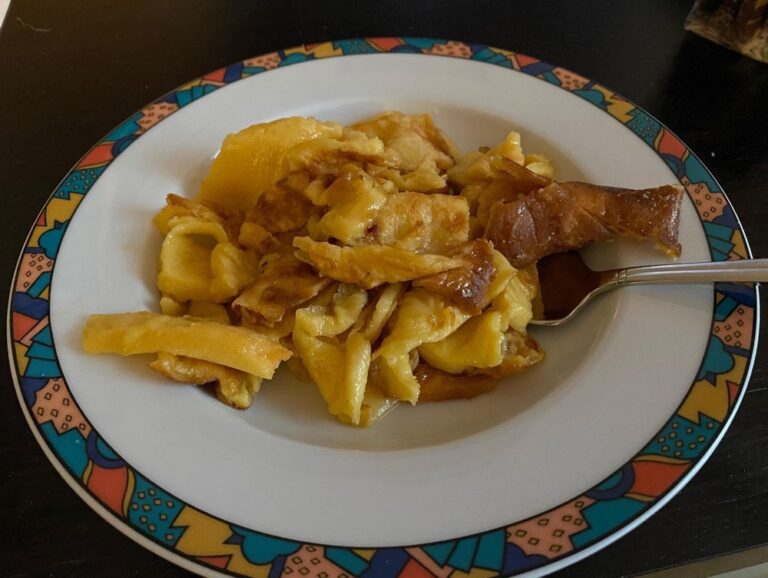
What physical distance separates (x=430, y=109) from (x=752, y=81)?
3.82 feet

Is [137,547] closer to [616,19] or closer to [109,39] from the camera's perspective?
[109,39]

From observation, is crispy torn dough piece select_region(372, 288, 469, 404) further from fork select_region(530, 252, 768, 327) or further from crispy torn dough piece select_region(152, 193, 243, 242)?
crispy torn dough piece select_region(152, 193, 243, 242)

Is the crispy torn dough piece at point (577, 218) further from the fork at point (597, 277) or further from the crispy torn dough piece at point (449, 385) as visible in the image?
the crispy torn dough piece at point (449, 385)

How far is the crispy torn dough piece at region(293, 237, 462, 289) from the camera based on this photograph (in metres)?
1.42

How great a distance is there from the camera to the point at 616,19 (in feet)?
8.19

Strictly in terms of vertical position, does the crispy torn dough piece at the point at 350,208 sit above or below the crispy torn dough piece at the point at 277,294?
above

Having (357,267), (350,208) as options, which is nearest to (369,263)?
(357,267)

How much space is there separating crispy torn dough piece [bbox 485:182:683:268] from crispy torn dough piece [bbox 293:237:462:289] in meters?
0.18

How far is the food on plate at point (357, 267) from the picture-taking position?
1402 millimetres

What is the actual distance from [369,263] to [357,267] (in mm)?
27

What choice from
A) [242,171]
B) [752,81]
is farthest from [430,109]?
[752,81]

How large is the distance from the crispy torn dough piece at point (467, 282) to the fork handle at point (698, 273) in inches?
12.1

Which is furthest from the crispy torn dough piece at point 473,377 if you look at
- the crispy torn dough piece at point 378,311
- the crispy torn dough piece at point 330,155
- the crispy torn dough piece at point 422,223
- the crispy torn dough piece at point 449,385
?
the crispy torn dough piece at point 330,155

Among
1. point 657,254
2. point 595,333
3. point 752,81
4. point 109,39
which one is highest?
point 752,81
